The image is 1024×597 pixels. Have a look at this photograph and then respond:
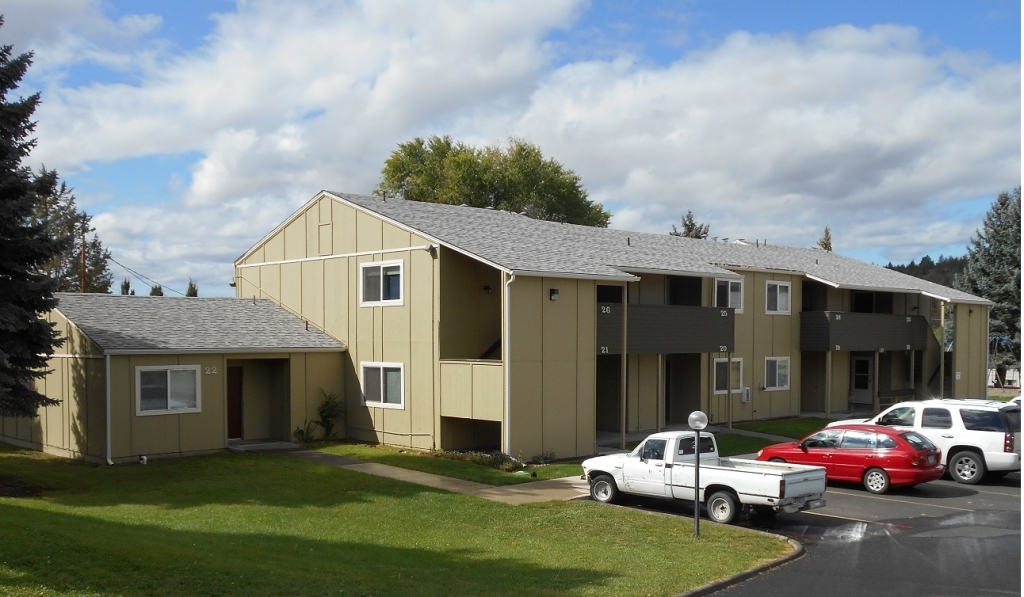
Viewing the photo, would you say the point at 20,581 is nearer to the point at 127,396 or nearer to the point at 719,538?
the point at 719,538

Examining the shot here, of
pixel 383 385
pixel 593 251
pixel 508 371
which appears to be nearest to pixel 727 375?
pixel 593 251

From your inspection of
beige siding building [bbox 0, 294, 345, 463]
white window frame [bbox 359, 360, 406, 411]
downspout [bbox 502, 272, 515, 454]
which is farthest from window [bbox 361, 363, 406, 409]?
downspout [bbox 502, 272, 515, 454]

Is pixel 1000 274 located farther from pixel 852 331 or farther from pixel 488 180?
pixel 488 180

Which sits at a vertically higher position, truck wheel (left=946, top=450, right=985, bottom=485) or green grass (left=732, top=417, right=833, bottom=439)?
truck wheel (left=946, top=450, right=985, bottom=485)

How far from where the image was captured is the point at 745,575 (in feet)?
41.6

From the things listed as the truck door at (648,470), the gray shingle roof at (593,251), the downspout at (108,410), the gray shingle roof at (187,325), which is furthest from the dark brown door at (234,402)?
the truck door at (648,470)

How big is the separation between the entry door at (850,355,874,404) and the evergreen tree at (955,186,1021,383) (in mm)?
14101

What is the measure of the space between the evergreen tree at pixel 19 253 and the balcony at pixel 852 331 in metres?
25.5

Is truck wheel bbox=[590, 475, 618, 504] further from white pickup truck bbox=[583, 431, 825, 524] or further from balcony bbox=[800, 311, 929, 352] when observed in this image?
balcony bbox=[800, 311, 929, 352]

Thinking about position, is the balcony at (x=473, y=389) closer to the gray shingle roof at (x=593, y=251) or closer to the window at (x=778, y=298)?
the gray shingle roof at (x=593, y=251)

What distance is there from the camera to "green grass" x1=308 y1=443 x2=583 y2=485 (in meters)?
20.8

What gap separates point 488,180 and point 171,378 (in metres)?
37.8

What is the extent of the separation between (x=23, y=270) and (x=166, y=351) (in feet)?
16.1

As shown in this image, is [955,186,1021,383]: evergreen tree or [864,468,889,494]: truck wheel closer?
[864,468,889,494]: truck wheel
